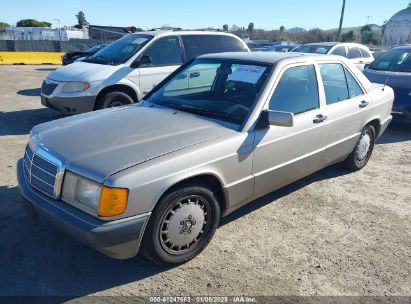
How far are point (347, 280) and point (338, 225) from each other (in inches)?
35.9

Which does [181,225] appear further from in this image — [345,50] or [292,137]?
[345,50]

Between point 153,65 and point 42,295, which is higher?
point 153,65

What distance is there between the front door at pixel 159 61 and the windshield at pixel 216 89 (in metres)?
2.72

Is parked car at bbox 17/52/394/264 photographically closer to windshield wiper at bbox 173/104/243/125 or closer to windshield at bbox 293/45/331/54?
windshield wiper at bbox 173/104/243/125

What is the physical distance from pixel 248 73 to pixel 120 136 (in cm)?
148

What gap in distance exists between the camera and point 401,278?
2.98 m

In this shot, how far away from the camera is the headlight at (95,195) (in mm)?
2447

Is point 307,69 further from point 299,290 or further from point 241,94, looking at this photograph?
point 299,290

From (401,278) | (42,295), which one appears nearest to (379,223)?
(401,278)

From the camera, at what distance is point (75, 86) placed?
6484 mm

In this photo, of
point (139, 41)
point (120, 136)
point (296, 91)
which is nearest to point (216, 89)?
point (296, 91)

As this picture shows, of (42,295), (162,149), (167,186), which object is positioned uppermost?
(162,149)

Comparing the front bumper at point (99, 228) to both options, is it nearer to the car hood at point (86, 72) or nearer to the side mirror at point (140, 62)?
the car hood at point (86, 72)

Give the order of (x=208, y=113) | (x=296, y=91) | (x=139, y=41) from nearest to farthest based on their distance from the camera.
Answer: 1. (x=208, y=113)
2. (x=296, y=91)
3. (x=139, y=41)
